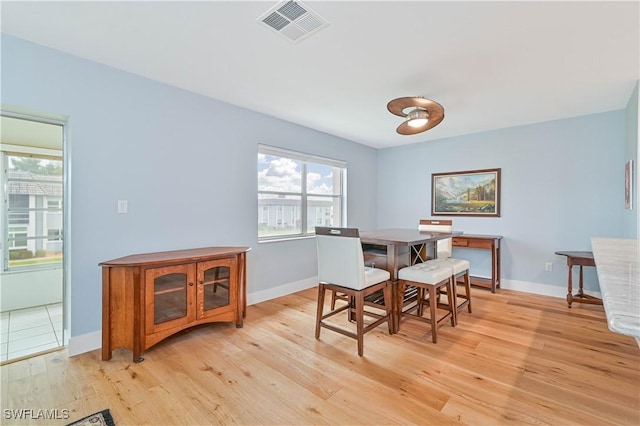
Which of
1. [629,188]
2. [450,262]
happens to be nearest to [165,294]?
[450,262]

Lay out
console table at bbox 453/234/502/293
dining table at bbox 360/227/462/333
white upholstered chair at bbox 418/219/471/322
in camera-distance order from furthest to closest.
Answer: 1. console table at bbox 453/234/502/293
2. white upholstered chair at bbox 418/219/471/322
3. dining table at bbox 360/227/462/333

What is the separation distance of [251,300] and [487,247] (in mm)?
3301

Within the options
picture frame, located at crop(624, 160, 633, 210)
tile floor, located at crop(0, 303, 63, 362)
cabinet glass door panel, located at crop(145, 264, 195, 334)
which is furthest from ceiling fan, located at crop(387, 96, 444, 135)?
tile floor, located at crop(0, 303, 63, 362)

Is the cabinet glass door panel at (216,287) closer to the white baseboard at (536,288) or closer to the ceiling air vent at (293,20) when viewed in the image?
the ceiling air vent at (293,20)

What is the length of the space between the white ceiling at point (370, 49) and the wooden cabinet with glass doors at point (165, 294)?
165cm

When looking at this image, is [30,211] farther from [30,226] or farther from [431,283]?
[431,283]

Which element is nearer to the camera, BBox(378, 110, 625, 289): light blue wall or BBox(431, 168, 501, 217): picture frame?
BBox(378, 110, 625, 289): light blue wall

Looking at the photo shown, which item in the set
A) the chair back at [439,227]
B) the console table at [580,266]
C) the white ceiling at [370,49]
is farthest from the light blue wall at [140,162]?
the console table at [580,266]

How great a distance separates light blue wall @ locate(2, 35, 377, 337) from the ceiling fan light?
1.80 m

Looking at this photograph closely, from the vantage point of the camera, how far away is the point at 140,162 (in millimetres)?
2695

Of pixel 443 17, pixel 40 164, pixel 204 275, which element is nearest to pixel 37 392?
pixel 204 275

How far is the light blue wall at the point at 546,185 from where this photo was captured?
3.57m

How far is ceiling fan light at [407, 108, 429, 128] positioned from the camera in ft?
8.86

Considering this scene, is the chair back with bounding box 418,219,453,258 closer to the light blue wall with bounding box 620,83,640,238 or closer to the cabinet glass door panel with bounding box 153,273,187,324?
the light blue wall with bounding box 620,83,640,238
